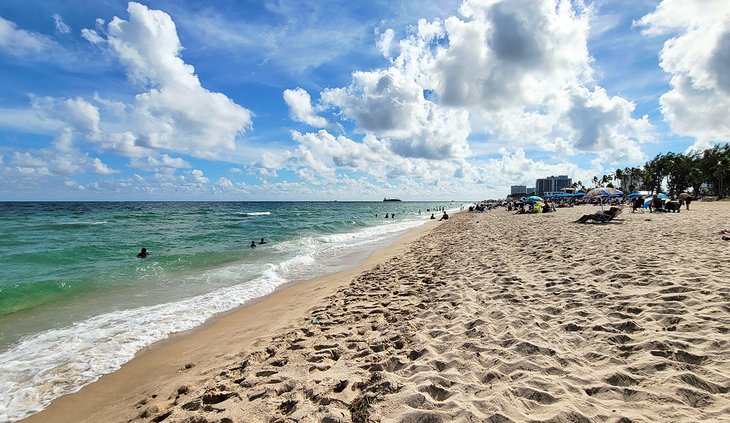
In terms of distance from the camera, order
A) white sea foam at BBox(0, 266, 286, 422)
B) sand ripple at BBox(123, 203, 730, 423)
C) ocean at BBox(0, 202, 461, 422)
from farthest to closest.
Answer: ocean at BBox(0, 202, 461, 422), white sea foam at BBox(0, 266, 286, 422), sand ripple at BBox(123, 203, 730, 423)

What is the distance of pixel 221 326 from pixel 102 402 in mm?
2849

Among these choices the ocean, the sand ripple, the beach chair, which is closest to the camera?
the sand ripple

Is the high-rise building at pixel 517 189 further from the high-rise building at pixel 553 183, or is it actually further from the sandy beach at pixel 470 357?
the sandy beach at pixel 470 357

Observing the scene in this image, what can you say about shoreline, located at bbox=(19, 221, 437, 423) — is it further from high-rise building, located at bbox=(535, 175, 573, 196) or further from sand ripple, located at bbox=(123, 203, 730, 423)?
high-rise building, located at bbox=(535, 175, 573, 196)

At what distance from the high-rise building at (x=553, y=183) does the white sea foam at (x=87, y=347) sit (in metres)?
159

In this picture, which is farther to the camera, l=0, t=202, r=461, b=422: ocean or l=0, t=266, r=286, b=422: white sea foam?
l=0, t=202, r=461, b=422: ocean

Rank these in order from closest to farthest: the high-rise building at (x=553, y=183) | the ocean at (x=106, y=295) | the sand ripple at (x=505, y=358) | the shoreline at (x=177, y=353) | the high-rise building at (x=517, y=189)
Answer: the sand ripple at (x=505, y=358), the shoreline at (x=177, y=353), the ocean at (x=106, y=295), the high-rise building at (x=553, y=183), the high-rise building at (x=517, y=189)

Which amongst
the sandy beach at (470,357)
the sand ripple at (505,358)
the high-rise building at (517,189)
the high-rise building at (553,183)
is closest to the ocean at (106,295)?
the sandy beach at (470,357)

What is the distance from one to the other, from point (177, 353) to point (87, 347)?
1881 mm

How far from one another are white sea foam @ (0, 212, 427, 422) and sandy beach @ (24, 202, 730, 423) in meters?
0.39

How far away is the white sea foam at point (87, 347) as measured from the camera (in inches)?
200

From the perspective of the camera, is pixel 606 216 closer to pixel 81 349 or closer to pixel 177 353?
pixel 177 353

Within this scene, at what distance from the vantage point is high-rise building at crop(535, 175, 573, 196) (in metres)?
147

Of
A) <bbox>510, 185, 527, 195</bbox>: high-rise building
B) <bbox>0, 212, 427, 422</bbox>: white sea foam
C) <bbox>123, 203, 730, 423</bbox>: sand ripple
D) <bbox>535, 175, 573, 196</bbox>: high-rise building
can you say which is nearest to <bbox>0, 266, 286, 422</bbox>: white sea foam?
<bbox>0, 212, 427, 422</bbox>: white sea foam
